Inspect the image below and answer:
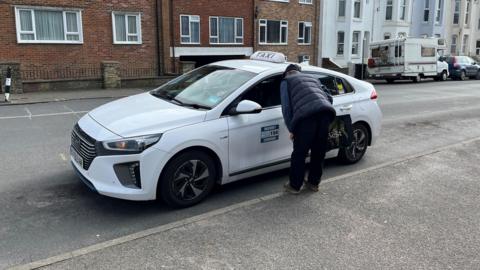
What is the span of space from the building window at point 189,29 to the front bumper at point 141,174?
63.8 feet

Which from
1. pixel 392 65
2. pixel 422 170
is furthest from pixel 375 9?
pixel 422 170

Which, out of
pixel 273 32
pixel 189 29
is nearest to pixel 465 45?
pixel 273 32

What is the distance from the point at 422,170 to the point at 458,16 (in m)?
42.1

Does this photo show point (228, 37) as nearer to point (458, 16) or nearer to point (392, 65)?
point (392, 65)

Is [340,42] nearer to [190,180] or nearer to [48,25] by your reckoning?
[48,25]

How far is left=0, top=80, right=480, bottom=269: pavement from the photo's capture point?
3703 mm

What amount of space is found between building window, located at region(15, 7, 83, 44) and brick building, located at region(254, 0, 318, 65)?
10908 millimetres

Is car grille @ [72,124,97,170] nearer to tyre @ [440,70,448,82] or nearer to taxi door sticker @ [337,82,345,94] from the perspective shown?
taxi door sticker @ [337,82,345,94]

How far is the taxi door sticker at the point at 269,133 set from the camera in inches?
207

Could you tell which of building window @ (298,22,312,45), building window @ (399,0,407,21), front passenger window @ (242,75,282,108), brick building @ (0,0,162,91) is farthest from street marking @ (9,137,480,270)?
building window @ (399,0,407,21)

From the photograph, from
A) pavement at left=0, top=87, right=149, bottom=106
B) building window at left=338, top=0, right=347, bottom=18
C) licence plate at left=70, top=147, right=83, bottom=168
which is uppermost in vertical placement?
building window at left=338, top=0, right=347, bottom=18

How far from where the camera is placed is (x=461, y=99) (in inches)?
652

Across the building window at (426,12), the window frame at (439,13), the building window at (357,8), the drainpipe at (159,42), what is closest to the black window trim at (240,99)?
the drainpipe at (159,42)

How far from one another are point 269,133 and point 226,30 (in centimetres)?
2042
